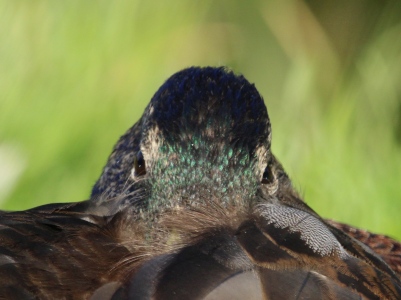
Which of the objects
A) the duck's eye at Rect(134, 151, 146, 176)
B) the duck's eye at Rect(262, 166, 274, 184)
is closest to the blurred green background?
the duck's eye at Rect(262, 166, 274, 184)

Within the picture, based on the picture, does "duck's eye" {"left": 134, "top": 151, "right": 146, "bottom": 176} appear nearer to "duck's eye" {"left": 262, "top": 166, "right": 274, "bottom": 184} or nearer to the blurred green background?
"duck's eye" {"left": 262, "top": 166, "right": 274, "bottom": 184}

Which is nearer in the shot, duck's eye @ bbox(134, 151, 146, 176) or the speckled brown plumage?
the speckled brown plumage

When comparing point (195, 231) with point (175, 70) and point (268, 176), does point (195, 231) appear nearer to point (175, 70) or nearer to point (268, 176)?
point (268, 176)

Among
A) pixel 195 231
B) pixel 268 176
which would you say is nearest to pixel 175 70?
pixel 268 176

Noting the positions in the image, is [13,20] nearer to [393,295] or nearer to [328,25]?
[328,25]

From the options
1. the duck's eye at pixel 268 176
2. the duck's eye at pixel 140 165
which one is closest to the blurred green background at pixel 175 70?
the duck's eye at pixel 268 176

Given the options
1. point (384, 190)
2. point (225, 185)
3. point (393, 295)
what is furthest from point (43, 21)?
point (393, 295)

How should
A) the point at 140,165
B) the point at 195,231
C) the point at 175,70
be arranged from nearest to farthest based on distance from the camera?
the point at 195,231
the point at 140,165
the point at 175,70

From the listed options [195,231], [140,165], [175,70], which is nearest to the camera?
[195,231]
